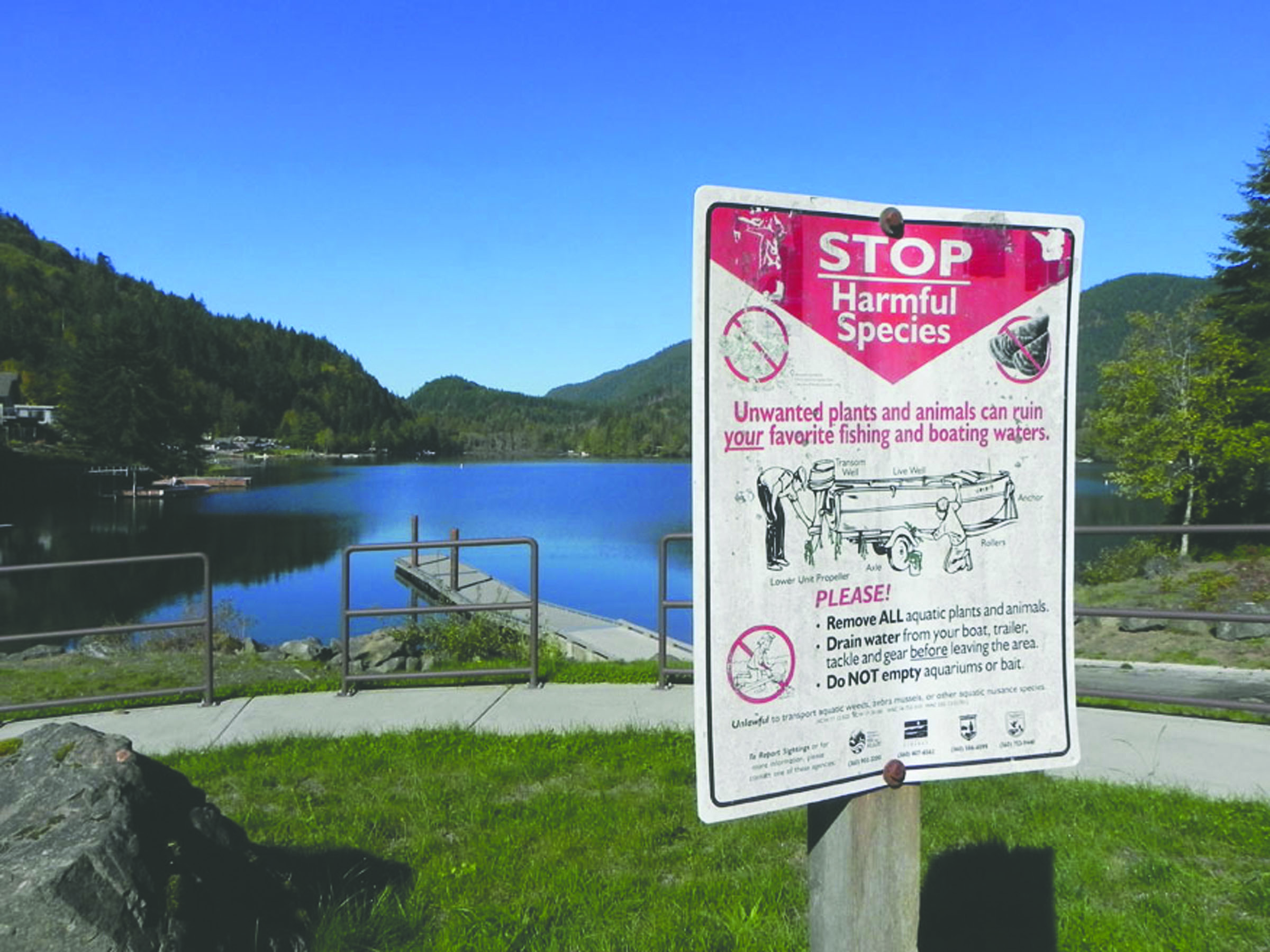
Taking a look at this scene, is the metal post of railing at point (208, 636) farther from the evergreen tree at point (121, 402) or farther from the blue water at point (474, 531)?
the evergreen tree at point (121, 402)

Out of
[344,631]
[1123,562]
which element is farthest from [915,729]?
[1123,562]

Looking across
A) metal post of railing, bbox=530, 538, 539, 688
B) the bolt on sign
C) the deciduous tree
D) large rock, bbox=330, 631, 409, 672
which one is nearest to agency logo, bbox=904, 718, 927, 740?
the bolt on sign

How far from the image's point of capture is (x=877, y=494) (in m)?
2.00

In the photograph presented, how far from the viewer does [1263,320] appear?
37062mm

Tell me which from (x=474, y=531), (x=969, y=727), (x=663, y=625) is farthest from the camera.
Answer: (x=474, y=531)

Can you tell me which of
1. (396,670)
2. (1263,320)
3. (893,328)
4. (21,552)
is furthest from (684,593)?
(21,552)

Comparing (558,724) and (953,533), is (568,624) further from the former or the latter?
(953,533)

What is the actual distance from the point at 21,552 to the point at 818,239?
53522 mm

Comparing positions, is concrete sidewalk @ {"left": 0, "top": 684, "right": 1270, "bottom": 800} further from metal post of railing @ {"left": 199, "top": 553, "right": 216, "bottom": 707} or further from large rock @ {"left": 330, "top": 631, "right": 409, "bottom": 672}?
large rock @ {"left": 330, "top": 631, "right": 409, "bottom": 672}

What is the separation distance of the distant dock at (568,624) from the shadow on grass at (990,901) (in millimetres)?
5021

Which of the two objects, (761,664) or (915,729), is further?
(915,729)

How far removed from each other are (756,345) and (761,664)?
1.99ft

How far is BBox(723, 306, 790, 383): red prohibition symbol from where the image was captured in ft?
6.12

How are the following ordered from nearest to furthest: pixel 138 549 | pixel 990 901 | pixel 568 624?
pixel 990 901
pixel 568 624
pixel 138 549
